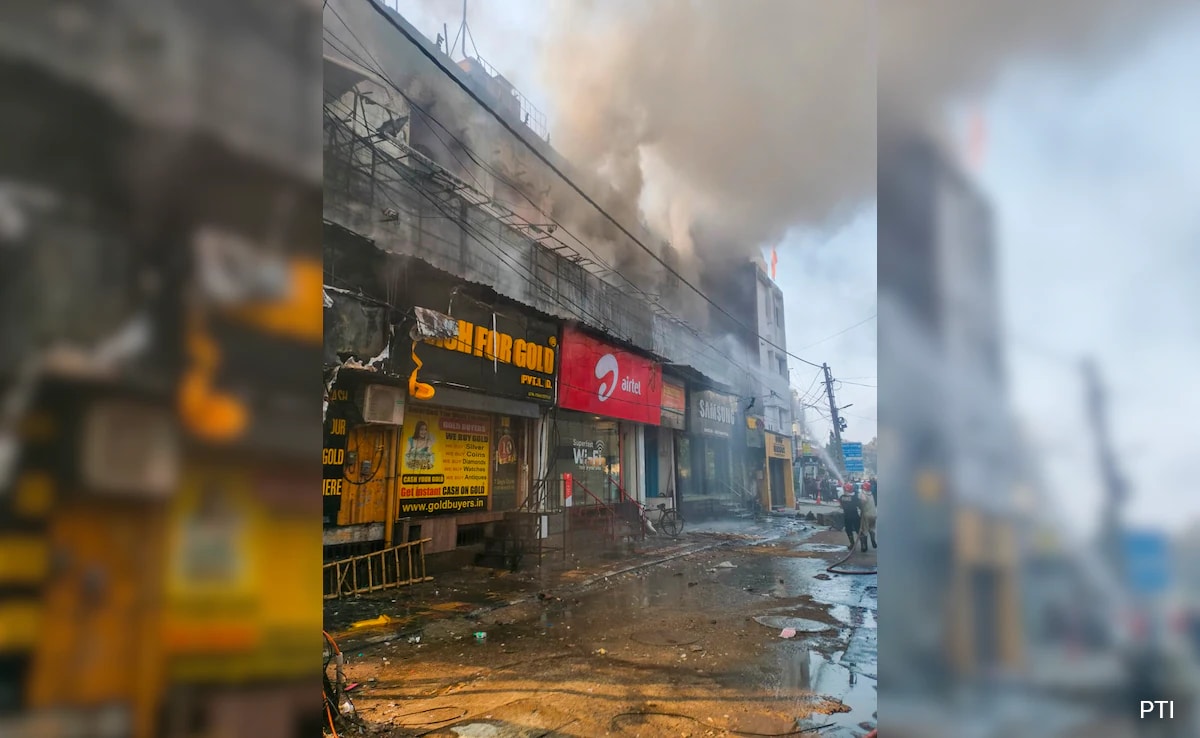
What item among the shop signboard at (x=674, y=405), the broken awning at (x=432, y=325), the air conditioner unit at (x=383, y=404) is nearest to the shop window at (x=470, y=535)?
the air conditioner unit at (x=383, y=404)

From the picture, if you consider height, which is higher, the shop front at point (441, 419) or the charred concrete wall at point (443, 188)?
the charred concrete wall at point (443, 188)

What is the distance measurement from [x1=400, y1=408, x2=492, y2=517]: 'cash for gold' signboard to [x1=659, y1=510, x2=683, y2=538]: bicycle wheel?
6.02 meters

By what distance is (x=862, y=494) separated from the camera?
10250mm

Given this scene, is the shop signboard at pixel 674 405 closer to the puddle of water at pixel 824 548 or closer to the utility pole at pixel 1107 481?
the puddle of water at pixel 824 548

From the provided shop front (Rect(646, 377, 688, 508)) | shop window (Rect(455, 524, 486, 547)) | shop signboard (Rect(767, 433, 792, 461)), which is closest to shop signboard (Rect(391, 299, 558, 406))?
shop window (Rect(455, 524, 486, 547))

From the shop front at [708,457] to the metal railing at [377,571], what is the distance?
32.1 ft

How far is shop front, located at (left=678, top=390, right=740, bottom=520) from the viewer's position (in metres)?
17.6

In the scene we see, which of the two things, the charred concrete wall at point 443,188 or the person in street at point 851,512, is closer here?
the charred concrete wall at point 443,188

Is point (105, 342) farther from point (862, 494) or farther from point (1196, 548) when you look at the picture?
point (862, 494)

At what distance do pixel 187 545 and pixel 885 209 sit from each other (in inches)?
38.1

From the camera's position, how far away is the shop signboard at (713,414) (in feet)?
57.8

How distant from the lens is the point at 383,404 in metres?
8.29

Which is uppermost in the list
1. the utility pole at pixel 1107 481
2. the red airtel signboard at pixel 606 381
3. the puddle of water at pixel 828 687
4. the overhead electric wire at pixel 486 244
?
the overhead electric wire at pixel 486 244

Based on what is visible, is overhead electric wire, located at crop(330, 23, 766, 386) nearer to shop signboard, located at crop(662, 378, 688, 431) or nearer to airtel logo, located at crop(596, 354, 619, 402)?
airtel logo, located at crop(596, 354, 619, 402)
